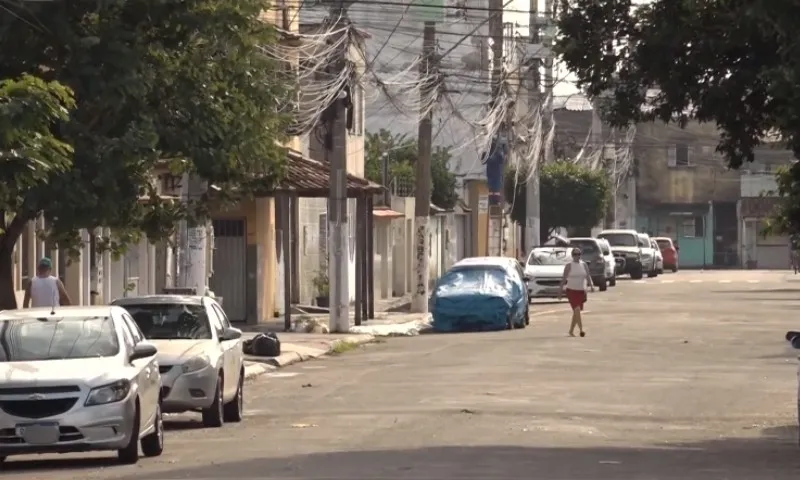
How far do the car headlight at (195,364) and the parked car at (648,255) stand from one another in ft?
189

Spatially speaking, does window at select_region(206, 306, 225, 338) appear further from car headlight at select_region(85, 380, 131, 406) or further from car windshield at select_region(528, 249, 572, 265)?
car windshield at select_region(528, 249, 572, 265)

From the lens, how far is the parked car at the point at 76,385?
15.0 m

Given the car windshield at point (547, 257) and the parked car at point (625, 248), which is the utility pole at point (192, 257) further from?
the parked car at point (625, 248)

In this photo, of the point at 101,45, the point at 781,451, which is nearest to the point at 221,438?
the point at 101,45

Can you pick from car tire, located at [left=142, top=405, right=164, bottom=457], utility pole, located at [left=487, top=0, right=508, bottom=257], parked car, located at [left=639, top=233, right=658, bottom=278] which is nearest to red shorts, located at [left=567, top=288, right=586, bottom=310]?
utility pole, located at [left=487, top=0, right=508, bottom=257]

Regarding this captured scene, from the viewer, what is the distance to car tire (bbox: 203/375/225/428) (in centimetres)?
1906

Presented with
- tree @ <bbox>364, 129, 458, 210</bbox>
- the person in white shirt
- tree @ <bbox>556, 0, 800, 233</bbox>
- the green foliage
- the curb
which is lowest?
the curb

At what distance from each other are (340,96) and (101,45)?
1798 centimetres

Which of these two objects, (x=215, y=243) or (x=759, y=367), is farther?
(x=215, y=243)

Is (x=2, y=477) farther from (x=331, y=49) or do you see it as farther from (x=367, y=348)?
(x=331, y=49)

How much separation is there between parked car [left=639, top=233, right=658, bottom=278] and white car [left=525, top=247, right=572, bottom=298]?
22.6 metres

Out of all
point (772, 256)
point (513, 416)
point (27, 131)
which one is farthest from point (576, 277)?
point (772, 256)

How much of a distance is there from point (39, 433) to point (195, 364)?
3.93m

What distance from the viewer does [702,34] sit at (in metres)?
16.6
